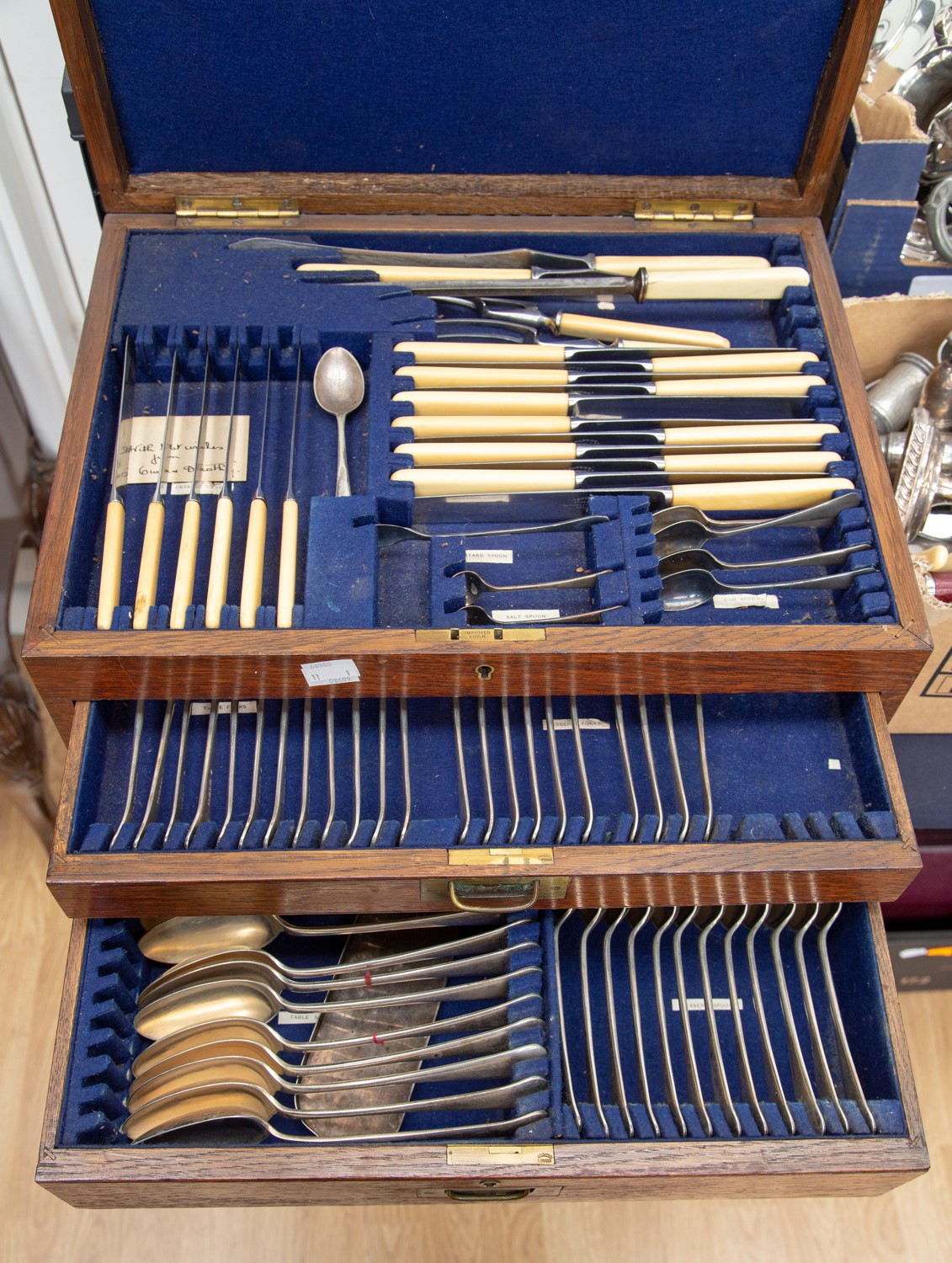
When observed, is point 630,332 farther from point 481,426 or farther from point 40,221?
point 40,221

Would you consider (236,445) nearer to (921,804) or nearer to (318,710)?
(318,710)

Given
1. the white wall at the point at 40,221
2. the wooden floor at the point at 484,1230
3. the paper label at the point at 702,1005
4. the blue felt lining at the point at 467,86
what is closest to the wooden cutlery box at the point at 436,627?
the blue felt lining at the point at 467,86

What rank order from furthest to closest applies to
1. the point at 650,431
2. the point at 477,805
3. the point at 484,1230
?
the point at 484,1230 → the point at 650,431 → the point at 477,805

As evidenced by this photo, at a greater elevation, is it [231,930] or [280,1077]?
[231,930]

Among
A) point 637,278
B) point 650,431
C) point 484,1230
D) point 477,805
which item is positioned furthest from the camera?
point 484,1230

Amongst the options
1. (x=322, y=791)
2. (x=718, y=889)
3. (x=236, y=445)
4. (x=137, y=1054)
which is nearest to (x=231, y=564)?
(x=236, y=445)

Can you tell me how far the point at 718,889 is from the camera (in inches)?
39.4

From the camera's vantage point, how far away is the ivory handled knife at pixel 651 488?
1129 mm

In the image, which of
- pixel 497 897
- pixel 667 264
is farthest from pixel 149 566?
pixel 667 264

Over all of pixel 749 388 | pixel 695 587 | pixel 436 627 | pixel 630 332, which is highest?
pixel 630 332

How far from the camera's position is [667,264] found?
4.29ft

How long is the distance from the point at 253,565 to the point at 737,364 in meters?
0.59

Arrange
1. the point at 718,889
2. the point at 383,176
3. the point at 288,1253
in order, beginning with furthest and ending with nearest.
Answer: the point at 288,1253, the point at 383,176, the point at 718,889

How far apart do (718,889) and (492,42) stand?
2.99 feet
